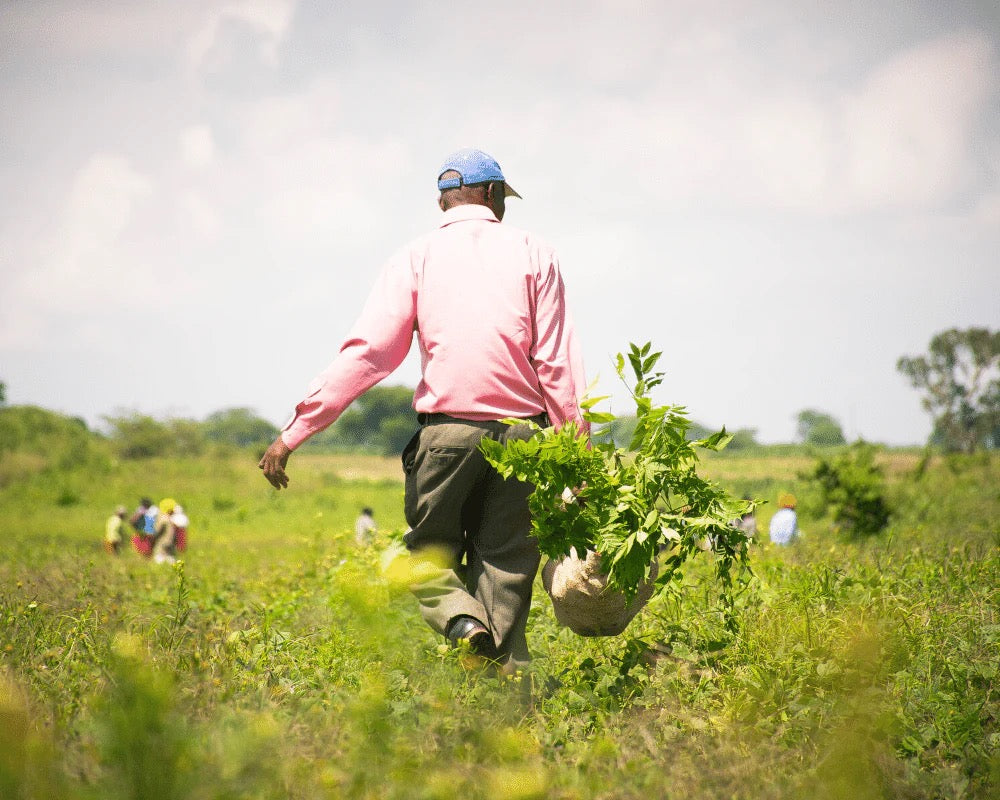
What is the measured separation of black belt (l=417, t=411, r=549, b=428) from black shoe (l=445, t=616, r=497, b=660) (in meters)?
0.74

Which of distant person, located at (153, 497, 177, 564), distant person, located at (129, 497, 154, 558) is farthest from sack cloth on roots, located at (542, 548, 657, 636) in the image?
distant person, located at (129, 497, 154, 558)

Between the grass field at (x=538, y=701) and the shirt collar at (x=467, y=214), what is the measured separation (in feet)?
4.93

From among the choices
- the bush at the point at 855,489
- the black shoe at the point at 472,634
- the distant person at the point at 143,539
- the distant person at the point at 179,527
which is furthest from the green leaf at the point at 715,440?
the distant person at the point at 143,539

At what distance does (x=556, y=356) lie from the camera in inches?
140

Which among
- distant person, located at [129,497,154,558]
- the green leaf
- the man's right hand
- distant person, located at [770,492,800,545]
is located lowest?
distant person, located at [129,497,154,558]

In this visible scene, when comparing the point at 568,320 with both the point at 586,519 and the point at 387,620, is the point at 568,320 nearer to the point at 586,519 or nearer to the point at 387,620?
the point at 586,519

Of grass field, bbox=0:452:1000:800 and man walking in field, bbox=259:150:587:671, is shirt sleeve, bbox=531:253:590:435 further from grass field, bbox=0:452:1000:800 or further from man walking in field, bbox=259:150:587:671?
grass field, bbox=0:452:1000:800

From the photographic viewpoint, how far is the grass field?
1920 mm

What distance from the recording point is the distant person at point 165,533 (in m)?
16.0

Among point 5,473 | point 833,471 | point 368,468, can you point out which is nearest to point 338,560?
point 833,471

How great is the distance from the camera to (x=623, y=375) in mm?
3180

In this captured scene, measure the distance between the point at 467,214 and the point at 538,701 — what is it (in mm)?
1951

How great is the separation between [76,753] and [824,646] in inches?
94.6

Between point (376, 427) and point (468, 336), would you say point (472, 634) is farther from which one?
point (376, 427)
